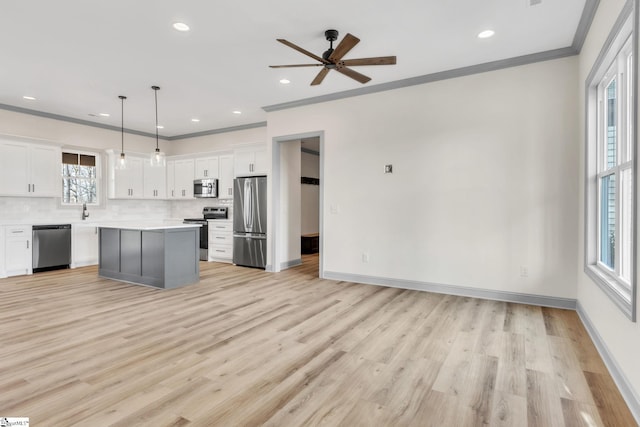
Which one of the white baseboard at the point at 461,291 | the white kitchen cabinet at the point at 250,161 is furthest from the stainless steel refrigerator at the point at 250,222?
the white baseboard at the point at 461,291

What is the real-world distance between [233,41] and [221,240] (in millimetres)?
4483

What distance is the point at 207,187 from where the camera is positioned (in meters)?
7.54

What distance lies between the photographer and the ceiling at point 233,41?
10.2ft

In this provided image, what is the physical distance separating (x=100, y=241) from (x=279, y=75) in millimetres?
4079

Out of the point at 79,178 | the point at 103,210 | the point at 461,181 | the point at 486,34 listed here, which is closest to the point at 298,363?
the point at 461,181

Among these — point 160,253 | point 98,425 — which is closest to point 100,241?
point 160,253

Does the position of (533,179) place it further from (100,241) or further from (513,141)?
(100,241)

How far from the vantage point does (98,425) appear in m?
1.81

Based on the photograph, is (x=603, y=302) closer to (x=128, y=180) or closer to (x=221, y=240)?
(x=221, y=240)

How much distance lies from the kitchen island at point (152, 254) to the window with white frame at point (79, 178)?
210 centimetres

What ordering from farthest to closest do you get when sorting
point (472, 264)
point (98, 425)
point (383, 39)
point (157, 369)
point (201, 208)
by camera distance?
point (201, 208)
point (472, 264)
point (383, 39)
point (157, 369)
point (98, 425)

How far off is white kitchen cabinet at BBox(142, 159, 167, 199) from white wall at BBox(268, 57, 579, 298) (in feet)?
14.7

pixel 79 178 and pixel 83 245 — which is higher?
pixel 79 178

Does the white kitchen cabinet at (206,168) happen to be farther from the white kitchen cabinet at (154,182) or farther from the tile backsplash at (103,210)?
the white kitchen cabinet at (154,182)
